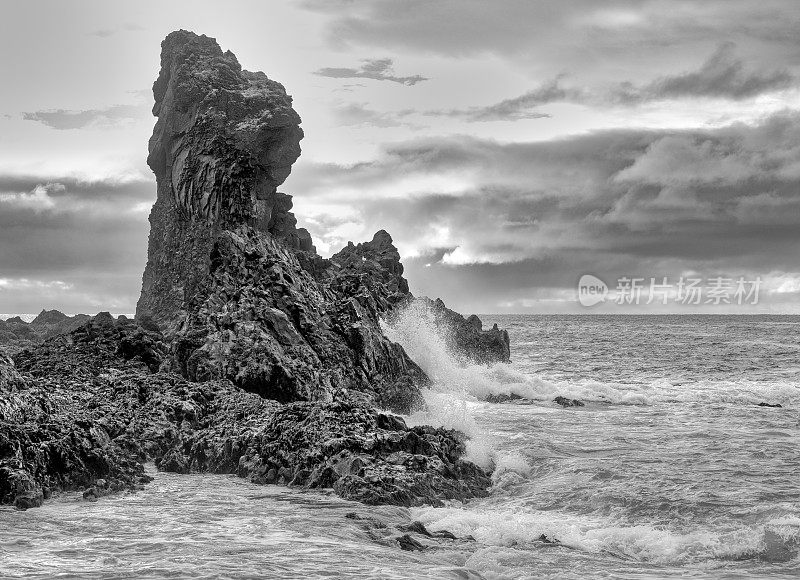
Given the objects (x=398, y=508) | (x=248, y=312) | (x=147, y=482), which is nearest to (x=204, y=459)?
(x=147, y=482)

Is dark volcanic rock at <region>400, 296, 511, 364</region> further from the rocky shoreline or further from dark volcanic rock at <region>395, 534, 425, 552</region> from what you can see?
dark volcanic rock at <region>395, 534, 425, 552</region>

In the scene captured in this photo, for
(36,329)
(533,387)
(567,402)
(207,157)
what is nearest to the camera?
(567,402)

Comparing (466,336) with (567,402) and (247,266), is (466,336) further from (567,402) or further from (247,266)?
(247,266)

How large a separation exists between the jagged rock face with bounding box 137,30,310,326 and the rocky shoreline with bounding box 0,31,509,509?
13 cm

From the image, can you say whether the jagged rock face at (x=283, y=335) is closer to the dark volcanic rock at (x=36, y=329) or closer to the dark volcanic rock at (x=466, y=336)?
the dark volcanic rock at (x=36, y=329)

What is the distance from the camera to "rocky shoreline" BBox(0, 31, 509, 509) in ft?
58.4

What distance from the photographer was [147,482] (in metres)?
17.5

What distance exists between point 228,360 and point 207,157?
1996 centimetres

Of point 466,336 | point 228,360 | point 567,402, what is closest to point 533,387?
point 567,402

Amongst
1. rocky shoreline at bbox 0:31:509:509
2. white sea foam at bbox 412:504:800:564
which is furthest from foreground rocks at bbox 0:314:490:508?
white sea foam at bbox 412:504:800:564

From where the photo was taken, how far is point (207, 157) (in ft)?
146

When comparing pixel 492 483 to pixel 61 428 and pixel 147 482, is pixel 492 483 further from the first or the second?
pixel 61 428

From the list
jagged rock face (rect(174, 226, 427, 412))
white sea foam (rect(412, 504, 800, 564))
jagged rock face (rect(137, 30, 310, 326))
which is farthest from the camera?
jagged rock face (rect(137, 30, 310, 326))

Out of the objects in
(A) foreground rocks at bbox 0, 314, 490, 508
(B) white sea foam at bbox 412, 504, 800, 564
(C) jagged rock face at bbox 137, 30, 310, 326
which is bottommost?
(B) white sea foam at bbox 412, 504, 800, 564
